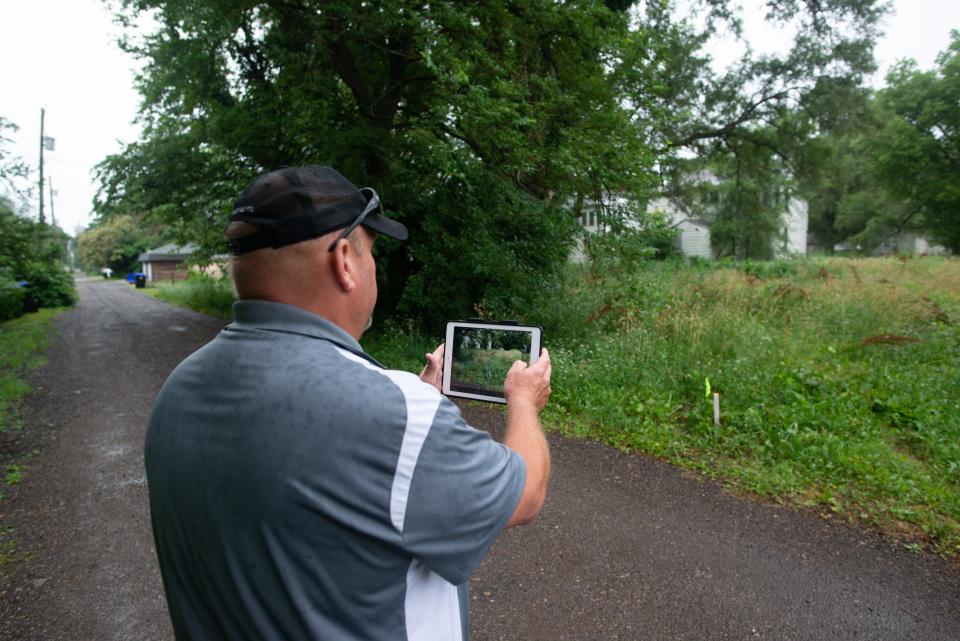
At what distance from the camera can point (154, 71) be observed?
11.7 meters

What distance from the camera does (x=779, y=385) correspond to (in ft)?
21.0

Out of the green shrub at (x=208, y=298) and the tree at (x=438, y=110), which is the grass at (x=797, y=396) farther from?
the green shrub at (x=208, y=298)

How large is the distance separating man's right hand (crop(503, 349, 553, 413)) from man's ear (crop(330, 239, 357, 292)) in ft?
1.87

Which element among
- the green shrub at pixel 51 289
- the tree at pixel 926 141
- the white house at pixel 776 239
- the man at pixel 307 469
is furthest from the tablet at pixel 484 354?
the tree at pixel 926 141

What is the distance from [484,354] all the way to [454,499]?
3.03 ft

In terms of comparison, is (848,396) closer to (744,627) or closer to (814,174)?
(744,627)

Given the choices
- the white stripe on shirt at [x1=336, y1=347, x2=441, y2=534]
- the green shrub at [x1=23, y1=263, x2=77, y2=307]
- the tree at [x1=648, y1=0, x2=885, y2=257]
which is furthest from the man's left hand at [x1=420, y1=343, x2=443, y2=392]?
the green shrub at [x1=23, y1=263, x2=77, y2=307]

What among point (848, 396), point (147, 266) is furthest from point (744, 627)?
point (147, 266)

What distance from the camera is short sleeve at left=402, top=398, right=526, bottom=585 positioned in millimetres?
1019

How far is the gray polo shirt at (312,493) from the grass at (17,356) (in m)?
7.46

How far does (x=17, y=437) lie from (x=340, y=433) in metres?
7.38

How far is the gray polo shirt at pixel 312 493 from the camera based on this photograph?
0.99 metres

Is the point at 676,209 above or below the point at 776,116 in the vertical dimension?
below

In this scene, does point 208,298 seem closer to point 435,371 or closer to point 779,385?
point 779,385
